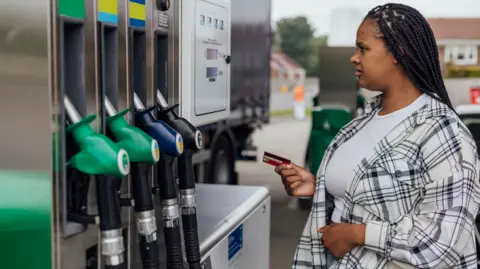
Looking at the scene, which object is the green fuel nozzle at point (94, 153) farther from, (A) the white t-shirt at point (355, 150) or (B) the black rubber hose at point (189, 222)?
(A) the white t-shirt at point (355, 150)

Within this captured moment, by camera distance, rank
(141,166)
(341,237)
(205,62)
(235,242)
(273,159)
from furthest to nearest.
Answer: (235,242), (205,62), (273,159), (341,237), (141,166)

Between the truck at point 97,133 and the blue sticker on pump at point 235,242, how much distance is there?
9.1 inches

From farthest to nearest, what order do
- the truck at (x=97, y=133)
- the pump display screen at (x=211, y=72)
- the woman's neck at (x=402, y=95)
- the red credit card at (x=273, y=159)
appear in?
the pump display screen at (x=211, y=72) < the red credit card at (x=273, y=159) < the woman's neck at (x=402, y=95) < the truck at (x=97, y=133)

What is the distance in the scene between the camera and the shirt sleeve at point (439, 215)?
7.14ft

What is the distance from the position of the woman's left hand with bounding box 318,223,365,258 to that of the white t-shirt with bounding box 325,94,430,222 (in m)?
0.08

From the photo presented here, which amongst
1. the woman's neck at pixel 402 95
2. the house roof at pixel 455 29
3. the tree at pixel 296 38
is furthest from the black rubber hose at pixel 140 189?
the tree at pixel 296 38

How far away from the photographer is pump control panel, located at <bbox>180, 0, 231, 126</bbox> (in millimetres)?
2686

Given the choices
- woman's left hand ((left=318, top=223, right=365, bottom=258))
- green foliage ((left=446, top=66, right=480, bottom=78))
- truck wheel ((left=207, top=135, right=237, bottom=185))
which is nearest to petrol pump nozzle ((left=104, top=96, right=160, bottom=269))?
woman's left hand ((left=318, top=223, right=365, bottom=258))

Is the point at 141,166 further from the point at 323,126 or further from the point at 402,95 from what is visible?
the point at 323,126

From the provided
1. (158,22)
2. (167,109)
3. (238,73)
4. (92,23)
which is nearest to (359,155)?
(167,109)

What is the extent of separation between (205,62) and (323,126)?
5.70m

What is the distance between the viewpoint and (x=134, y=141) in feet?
6.43

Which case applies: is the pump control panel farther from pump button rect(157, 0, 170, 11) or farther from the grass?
the grass

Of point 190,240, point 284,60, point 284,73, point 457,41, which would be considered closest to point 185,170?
point 190,240
